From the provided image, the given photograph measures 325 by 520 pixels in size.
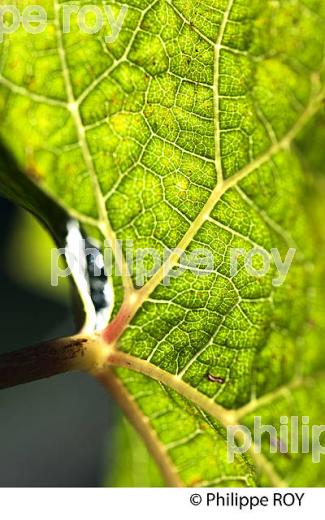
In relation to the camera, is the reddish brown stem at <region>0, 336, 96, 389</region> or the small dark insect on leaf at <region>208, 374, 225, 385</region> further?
the small dark insect on leaf at <region>208, 374, 225, 385</region>

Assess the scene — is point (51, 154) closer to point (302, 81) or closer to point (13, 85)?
point (13, 85)

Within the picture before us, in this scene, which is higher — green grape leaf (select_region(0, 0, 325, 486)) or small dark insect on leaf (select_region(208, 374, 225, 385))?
green grape leaf (select_region(0, 0, 325, 486))

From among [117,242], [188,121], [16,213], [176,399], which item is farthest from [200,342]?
[16,213]

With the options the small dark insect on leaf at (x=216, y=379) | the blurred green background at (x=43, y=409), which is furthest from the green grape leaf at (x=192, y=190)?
the blurred green background at (x=43, y=409)

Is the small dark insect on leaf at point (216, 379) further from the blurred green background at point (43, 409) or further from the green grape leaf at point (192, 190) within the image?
the blurred green background at point (43, 409)

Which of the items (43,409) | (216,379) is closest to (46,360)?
(216,379)

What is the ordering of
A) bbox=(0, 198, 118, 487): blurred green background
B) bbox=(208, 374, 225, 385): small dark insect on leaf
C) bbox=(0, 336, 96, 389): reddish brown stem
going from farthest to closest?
bbox=(0, 198, 118, 487): blurred green background
bbox=(208, 374, 225, 385): small dark insect on leaf
bbox=(0, 336, 96, 389): reddish brown stem

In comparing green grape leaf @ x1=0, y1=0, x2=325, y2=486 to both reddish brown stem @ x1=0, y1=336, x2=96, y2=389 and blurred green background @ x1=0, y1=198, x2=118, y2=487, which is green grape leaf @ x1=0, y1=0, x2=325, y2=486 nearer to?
reddish brown stem @ x1=0, y1=336, x2=96, y2=389

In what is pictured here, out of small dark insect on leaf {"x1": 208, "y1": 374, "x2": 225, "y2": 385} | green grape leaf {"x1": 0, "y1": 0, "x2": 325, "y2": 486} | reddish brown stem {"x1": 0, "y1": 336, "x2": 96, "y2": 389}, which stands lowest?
reddish brown stem {"x1": 0, "y1": 336, "x2": 96, "y2": 389}

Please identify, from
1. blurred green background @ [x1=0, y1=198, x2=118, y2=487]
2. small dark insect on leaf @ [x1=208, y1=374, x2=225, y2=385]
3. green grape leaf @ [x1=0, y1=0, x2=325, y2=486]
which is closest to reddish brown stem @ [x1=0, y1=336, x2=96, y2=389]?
green grape leaf @ [x1=0, y1=0, x2=325, y2=486]
